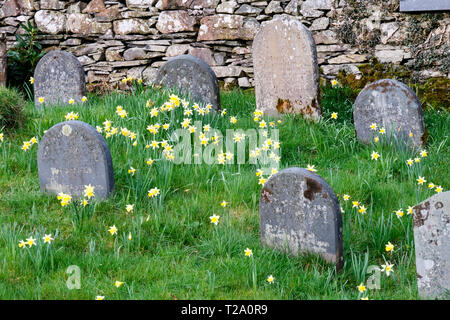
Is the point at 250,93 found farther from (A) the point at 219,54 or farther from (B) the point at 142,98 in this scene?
(B) the point at 142,98

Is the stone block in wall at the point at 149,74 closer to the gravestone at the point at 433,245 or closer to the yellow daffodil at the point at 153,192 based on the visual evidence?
the yellow daffodil at the point at 153,192

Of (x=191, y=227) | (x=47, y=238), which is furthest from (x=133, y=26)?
(x=47, y=238)

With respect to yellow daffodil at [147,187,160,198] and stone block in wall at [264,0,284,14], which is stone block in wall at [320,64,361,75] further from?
yellow daffodil at [147,187,160,198]

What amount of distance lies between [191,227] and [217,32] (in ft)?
14.8

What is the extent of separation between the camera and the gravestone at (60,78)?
634 cm

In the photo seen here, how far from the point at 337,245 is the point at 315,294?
0.34 m

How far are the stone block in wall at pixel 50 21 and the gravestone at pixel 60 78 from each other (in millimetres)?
2057

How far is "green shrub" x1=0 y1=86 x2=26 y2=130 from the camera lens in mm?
5223

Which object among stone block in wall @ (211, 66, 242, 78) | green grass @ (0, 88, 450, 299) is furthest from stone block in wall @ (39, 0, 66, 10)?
green grass @ (0, 88, 450, 299)

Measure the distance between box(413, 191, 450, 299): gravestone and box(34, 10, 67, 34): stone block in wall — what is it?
6675mm

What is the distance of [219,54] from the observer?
7.82 m

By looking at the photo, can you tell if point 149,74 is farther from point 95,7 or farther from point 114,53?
point 95,7

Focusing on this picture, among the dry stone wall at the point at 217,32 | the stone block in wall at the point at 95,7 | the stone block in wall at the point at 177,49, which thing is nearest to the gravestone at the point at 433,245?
the dry stone wall at the point at 217,32
